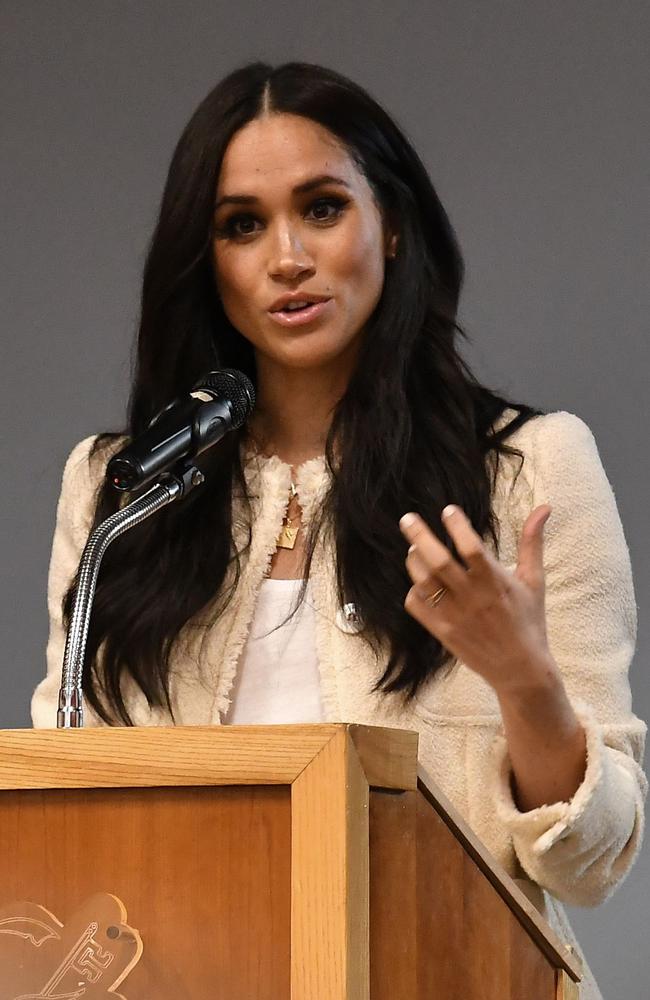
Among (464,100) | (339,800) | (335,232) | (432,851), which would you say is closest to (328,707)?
(335,232)

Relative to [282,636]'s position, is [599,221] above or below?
above

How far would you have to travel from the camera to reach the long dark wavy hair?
1.83 m

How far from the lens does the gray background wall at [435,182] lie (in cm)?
268

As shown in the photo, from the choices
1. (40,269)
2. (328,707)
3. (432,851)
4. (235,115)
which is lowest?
(328,707)

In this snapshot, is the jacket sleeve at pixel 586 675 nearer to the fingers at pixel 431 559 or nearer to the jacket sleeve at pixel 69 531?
the fingers at pixel 431 559

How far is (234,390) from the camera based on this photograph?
5.37 feet

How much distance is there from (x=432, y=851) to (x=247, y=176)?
40.5 inches

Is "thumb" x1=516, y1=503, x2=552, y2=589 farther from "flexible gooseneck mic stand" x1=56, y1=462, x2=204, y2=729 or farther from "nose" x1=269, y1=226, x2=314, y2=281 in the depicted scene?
"nose" x1=269, y1=226, x2=314, y2=281

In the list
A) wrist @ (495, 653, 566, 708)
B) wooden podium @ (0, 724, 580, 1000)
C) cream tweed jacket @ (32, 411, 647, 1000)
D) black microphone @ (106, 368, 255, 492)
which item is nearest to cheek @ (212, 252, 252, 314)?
cream tweed jacket @ (32, 411, 647, 1000)

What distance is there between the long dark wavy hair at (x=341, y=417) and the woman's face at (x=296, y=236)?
27 millimetres

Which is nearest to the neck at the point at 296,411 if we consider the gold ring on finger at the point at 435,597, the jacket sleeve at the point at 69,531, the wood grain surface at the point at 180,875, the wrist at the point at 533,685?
the jacket sleeve at the point at 69,531

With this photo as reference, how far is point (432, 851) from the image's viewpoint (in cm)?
112

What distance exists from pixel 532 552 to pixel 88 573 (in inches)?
17.0

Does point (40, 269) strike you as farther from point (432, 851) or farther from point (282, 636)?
point (432, 851)
